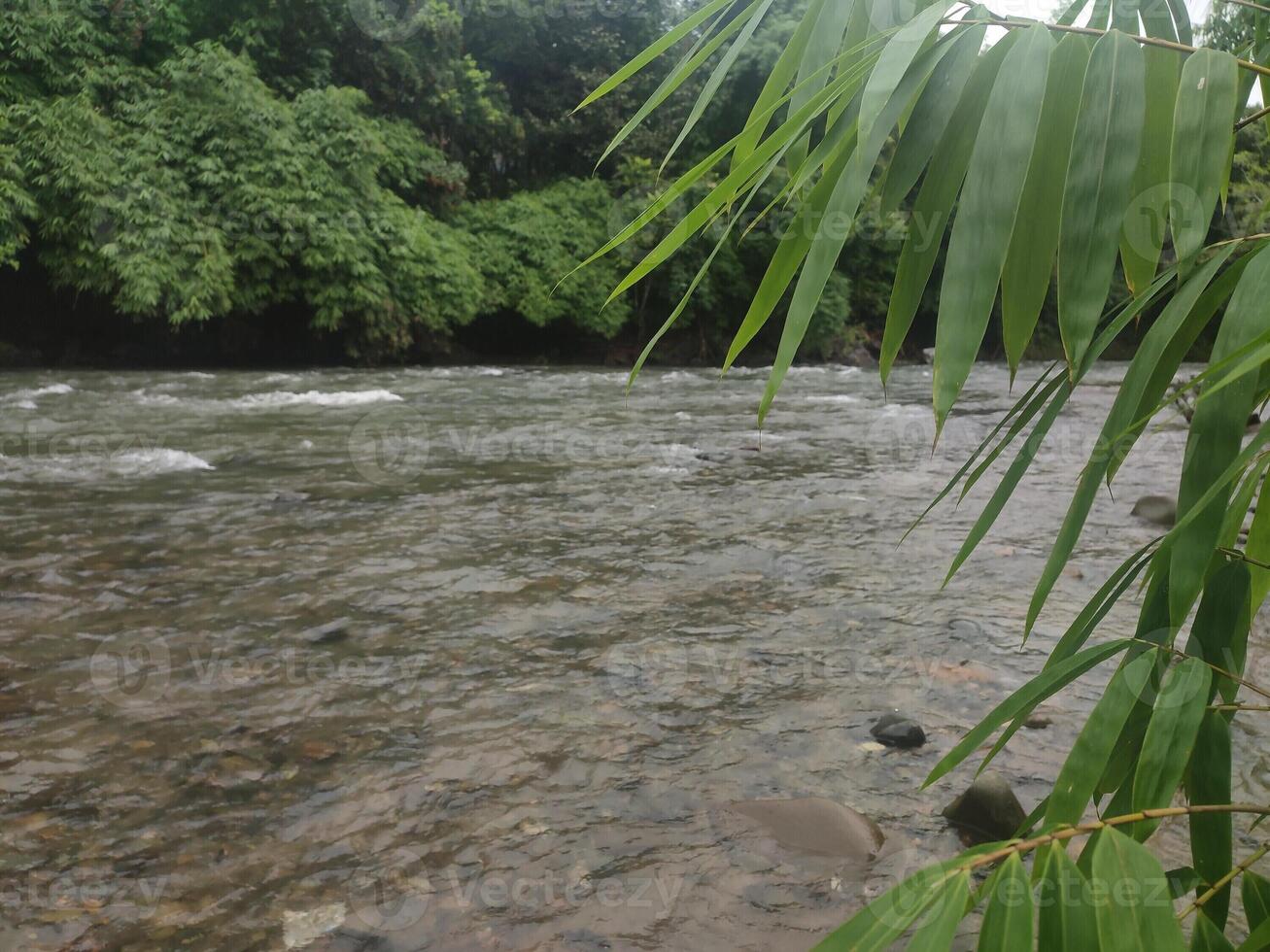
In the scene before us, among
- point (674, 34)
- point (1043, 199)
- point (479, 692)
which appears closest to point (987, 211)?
point (1043, 199)

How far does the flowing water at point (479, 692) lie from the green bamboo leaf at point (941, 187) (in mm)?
1386

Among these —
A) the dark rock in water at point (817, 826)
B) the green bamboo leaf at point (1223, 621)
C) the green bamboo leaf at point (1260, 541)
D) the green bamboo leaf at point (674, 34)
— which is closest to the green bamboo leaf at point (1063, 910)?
the green bamboo leaf at point (1223, 621)

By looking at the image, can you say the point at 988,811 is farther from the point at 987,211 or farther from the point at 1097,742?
the point at 987,211

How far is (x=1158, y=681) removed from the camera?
3.05 feet

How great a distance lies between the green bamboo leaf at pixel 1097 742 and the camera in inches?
34.5

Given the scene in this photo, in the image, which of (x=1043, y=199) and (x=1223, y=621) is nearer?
(x=1043, y=199)

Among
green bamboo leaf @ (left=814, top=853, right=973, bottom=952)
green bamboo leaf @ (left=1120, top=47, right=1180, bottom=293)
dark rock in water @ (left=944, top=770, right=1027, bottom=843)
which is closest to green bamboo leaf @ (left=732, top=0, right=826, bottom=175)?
green bamboo leaf @ (left=1120, top=47, right=1180, bottom=293)

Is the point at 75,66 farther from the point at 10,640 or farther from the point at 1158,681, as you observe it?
the point at 1158,681

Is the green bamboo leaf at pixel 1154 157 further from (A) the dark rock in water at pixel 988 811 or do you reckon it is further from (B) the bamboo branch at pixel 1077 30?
(A) the dark rock in water at pixel 988 811

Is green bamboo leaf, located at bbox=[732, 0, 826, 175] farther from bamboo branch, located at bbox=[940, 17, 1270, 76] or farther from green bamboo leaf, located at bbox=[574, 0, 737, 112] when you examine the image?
bamboo branch, located at bbox=[940, 17, 1270, 76]

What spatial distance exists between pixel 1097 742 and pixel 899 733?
5.76ft

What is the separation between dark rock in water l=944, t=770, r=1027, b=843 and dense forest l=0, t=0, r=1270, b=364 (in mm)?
7971

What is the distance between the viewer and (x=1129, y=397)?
974mm

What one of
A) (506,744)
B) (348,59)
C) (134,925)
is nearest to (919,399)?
(506,744)
